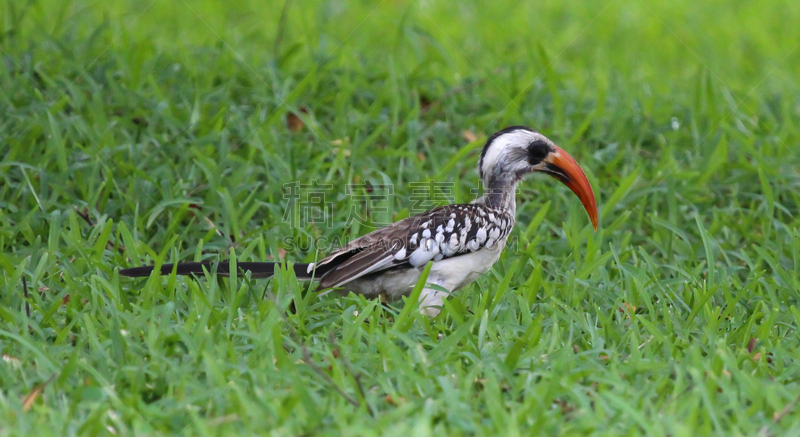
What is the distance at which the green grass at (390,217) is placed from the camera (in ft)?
9.12

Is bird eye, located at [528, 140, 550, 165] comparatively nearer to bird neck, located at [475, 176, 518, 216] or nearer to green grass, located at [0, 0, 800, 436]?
bird neck, located at [475, 176, 518, 216]

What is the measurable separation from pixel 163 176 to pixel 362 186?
3.97 ft

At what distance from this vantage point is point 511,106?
5.82m

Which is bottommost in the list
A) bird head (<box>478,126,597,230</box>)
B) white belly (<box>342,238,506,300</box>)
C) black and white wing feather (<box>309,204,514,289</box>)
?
white belly (<box>342,238,506,300</box>)

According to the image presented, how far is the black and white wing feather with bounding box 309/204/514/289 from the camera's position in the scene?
3.68 metres

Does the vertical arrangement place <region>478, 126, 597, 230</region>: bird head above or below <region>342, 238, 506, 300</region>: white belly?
above

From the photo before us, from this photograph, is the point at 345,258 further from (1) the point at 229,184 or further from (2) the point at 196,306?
(1) the point at 229,184

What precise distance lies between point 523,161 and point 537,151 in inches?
3.5

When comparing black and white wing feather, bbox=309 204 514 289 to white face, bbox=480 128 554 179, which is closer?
black and white wing feather, bbox=309 204 514 289

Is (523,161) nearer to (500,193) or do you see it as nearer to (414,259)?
(500,193)

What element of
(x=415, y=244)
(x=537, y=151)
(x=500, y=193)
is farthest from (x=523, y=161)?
(x=415, y=244)

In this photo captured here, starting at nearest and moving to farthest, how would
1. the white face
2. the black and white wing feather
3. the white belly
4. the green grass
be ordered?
1. the green grass
2. the black and white wing feather
3. the white belly
4. the white face

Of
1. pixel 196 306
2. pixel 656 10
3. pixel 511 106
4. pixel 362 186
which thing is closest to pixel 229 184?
pixel 362 186

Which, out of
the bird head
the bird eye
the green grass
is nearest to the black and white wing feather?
the green grass
